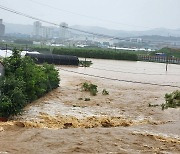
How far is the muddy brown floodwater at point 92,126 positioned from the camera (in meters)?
9.80

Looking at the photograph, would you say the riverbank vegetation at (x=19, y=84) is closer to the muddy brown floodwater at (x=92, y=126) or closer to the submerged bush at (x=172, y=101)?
the muddy brown floodwater at (x=92, y=126)

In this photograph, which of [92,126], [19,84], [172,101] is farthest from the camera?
[172,101]

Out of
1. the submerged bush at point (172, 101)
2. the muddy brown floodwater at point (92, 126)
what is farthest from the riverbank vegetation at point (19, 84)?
the submerged bush at point (172, 101)

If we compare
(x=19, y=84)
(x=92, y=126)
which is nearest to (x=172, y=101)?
(x=92, y=126)

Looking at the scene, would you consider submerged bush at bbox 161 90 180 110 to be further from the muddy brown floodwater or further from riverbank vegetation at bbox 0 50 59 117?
riverbank vegetation at bbox 0 50 59 117

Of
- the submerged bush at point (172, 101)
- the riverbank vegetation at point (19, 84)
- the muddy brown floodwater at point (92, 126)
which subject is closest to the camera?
the muddy brown floodwater at point (92, 126)

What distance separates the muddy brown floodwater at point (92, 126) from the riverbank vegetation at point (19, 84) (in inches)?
17.3

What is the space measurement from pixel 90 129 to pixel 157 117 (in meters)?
4.08

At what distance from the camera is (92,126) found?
12.6 meters

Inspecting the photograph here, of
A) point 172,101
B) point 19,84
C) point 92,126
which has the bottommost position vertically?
point 92,126

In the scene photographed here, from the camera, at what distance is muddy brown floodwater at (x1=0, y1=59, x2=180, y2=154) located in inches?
386

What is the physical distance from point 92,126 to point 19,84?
3428 mm

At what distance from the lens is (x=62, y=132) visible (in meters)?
11.2

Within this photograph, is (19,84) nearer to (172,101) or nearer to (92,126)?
(92,126)
